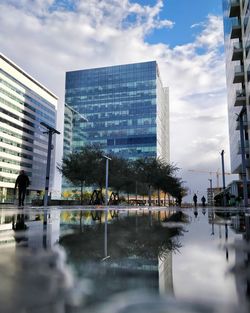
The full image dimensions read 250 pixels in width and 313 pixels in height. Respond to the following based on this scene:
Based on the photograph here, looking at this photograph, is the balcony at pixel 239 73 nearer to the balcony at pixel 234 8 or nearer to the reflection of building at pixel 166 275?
the balcony at pixel 234 8

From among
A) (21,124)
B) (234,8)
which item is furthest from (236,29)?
(21,124)

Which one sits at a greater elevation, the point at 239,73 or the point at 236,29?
the point at 236,29

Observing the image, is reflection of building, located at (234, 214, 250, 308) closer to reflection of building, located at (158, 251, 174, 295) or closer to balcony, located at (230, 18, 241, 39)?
reflection of building, located at (158, 251, 174, 295)

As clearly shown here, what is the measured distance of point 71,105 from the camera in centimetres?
15350

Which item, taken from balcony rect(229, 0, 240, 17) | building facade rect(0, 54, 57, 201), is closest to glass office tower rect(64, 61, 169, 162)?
building facade rect(0, 54, 57, 201)

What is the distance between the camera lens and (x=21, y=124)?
422 feet

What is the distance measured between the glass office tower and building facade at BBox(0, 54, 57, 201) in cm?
1449

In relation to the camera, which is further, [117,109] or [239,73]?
[117,109]

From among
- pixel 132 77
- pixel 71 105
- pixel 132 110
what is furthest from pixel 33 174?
pixel 132 77

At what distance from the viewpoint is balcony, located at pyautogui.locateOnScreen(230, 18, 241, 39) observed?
49.2m

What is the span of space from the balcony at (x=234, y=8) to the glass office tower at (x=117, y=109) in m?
85.1

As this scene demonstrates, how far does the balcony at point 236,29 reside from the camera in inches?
1938

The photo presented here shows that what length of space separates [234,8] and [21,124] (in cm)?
9984

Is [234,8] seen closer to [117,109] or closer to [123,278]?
[123,278]
